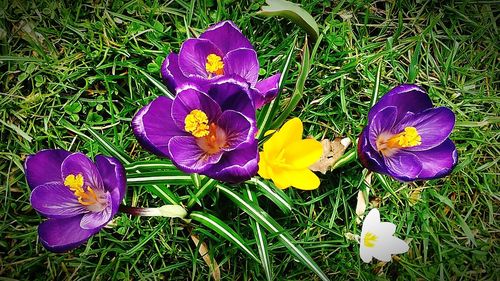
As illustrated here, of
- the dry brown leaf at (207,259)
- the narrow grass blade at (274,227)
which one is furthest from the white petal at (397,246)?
the dry brown leaf at (207,259)

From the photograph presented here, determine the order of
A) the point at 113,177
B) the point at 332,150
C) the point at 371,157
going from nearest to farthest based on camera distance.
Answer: the point at 113,177 < the point at 371,157 < the point at 332,150

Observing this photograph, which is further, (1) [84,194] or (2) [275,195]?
(2) [275,195]

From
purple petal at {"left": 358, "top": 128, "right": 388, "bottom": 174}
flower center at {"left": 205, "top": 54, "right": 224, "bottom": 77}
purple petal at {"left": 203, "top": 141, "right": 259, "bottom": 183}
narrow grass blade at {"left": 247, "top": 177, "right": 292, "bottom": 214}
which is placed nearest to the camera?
purple petal at {"left": 203, "top": 141, "right": 259, "bottom": 183}

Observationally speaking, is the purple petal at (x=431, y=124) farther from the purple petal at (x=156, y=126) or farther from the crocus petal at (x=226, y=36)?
the purple petal at (x=156, y=126)

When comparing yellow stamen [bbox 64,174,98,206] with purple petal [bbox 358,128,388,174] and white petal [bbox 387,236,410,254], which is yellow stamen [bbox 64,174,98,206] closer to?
purple petal [bbox 358,128,388,174]

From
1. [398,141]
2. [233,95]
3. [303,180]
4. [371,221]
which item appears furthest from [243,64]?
[371,221]

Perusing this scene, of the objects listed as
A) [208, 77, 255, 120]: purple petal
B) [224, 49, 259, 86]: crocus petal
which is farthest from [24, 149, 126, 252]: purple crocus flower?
[224, 49, 259, 86]: crocus petal

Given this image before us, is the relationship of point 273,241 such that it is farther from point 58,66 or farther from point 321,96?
point 58,66

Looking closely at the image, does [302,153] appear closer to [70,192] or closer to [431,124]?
[431,124]
